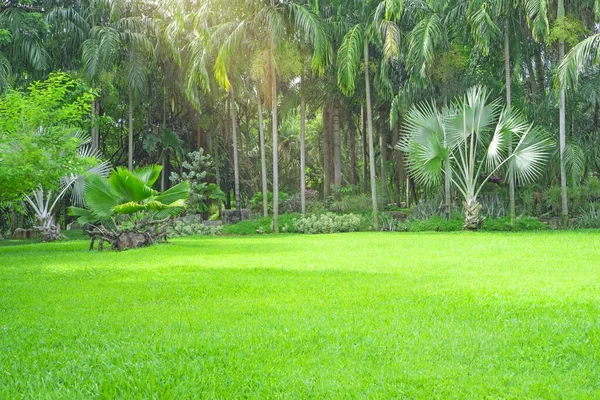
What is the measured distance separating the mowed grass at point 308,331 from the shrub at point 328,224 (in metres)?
10.7

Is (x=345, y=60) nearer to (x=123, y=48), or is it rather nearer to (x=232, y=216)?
(x=232, y=216)

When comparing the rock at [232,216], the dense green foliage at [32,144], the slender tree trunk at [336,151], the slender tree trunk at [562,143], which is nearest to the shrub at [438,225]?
the slender tree trunk at [562,143]

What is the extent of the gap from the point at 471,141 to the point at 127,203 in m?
10.6

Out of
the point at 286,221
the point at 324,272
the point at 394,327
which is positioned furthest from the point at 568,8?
the point at 394,327

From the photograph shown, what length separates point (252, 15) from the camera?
21.3 m

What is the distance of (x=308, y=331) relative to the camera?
527 cm

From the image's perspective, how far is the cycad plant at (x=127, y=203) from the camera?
14.7 m

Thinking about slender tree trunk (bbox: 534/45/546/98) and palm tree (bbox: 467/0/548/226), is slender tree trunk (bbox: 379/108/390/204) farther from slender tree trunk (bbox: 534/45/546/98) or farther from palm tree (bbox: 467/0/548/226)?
palm tree (bbox: 467/0/548/226)

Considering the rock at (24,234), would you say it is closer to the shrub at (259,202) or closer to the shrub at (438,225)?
the shrub at (259,202)

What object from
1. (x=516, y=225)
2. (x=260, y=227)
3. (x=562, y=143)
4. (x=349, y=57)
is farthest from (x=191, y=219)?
(x=562, y=143)

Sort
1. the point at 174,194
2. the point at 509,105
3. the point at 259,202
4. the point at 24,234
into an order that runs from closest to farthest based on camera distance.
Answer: the point at 174,194 < the point at 509,105 < the point at 24,234 < the point at 259,202

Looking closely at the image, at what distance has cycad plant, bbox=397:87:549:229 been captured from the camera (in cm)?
1817

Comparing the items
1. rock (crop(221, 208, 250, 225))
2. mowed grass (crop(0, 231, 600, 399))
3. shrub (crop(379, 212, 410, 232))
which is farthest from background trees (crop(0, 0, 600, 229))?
mowed grass (crop(0, 231, 600, 399))

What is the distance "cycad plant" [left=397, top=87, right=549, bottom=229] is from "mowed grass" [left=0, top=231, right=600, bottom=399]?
27.8 feet
